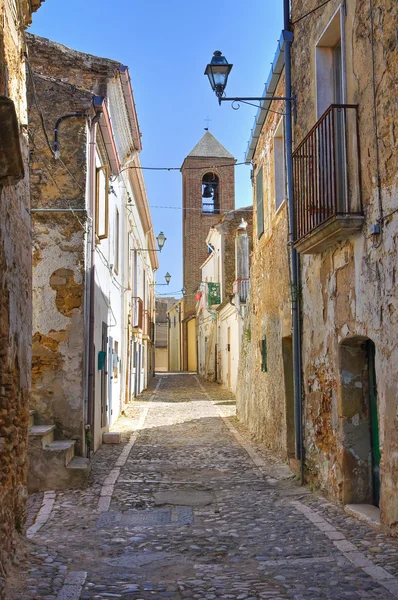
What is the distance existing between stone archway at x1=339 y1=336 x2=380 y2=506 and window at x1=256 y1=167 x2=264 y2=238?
18.4 feet

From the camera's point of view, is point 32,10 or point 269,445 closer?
point 32,10

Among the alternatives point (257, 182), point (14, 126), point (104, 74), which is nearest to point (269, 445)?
point (257, 182)

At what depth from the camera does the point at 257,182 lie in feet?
41.9

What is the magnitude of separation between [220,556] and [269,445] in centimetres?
605

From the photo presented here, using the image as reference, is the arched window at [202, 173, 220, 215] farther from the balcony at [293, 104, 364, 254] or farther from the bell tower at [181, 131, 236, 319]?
the balcony at [293, 104, 364, 254]

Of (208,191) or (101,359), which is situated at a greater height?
(208,191)

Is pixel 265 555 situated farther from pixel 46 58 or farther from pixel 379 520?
pixel 46 58

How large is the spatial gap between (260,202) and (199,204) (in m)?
30.3

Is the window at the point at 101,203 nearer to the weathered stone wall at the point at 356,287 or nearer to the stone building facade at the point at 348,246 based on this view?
the stone building facade at the point at 348,246

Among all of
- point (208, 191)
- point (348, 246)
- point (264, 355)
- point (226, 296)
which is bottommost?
point (264, 355)

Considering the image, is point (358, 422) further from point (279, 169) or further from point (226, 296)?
point (226, 296)

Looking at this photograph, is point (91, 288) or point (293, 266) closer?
point (293, 266)

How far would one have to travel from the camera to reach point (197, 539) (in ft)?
19.5

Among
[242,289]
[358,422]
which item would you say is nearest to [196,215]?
[242,289]
